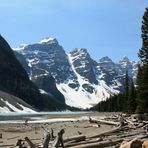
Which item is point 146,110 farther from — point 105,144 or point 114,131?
point 105,144

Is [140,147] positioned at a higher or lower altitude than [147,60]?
lower

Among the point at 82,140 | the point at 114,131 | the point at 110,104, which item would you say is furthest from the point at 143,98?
the point at 110,104

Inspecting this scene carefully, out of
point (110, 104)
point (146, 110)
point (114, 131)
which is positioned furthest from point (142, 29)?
point (110, 104)

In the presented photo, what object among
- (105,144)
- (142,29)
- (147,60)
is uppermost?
(142,29)

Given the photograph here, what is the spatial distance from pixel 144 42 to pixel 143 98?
8588 mm

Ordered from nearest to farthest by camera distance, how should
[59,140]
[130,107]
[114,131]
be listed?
[59,140]
[114,131]
[130,107]

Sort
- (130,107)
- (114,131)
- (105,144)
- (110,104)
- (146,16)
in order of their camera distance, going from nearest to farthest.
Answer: (105,144) → (114,131) → (146,16) → (130,107) → (110,104)

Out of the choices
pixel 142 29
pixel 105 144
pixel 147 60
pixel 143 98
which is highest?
pixel 142 29

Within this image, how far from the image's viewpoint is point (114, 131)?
110 feet

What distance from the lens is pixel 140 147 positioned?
17328 mm

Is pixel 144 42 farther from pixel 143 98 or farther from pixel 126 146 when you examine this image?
pixel 126 146

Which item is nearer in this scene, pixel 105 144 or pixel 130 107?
pixel 105 144

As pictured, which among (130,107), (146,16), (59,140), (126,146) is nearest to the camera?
(126,146)

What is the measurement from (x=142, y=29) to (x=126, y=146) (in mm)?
50972
